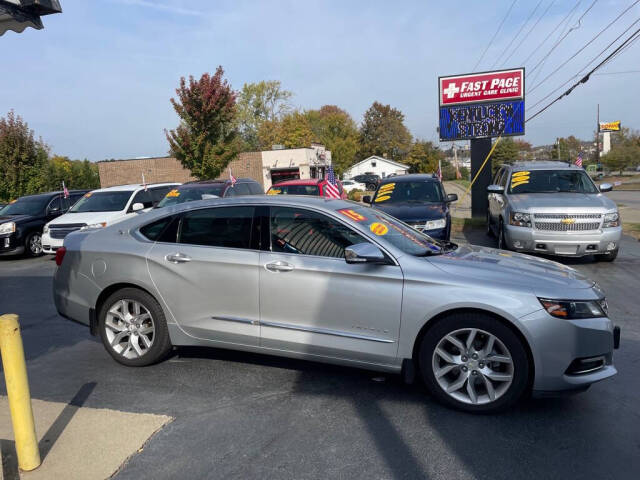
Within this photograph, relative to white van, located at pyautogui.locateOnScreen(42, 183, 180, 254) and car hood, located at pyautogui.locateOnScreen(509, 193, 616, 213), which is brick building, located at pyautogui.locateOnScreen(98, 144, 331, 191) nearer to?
white van, located at pyautogui.locateOnScreen(42, 183, 180, 254)

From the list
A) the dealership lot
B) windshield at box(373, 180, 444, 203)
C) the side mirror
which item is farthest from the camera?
windshield at box(373, 180, 444, 203)

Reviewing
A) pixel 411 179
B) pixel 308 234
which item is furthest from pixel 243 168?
pixel 308 234

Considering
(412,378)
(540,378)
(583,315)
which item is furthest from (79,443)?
(583,315)

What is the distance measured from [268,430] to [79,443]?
1.28m

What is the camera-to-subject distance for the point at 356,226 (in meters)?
4.31

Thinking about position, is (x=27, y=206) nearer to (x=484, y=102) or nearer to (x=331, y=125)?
(x=484, y=102)

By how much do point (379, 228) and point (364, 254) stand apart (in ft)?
1.96

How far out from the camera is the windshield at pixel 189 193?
1301 cm

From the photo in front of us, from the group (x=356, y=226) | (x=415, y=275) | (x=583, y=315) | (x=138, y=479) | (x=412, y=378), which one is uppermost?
(x=356, y=226)

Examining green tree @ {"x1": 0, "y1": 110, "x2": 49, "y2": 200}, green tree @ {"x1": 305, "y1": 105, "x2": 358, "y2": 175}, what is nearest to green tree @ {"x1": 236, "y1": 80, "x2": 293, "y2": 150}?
green tree @ {"x1": 305, "y1": 105, "x2": 358, "y2": 175}

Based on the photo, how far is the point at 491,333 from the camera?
378cm

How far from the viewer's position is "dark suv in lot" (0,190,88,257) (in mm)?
12891

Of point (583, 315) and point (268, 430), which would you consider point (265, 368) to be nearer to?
point (268, 430)

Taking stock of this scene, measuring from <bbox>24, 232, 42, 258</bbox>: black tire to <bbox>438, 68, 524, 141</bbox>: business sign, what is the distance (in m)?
12.8
